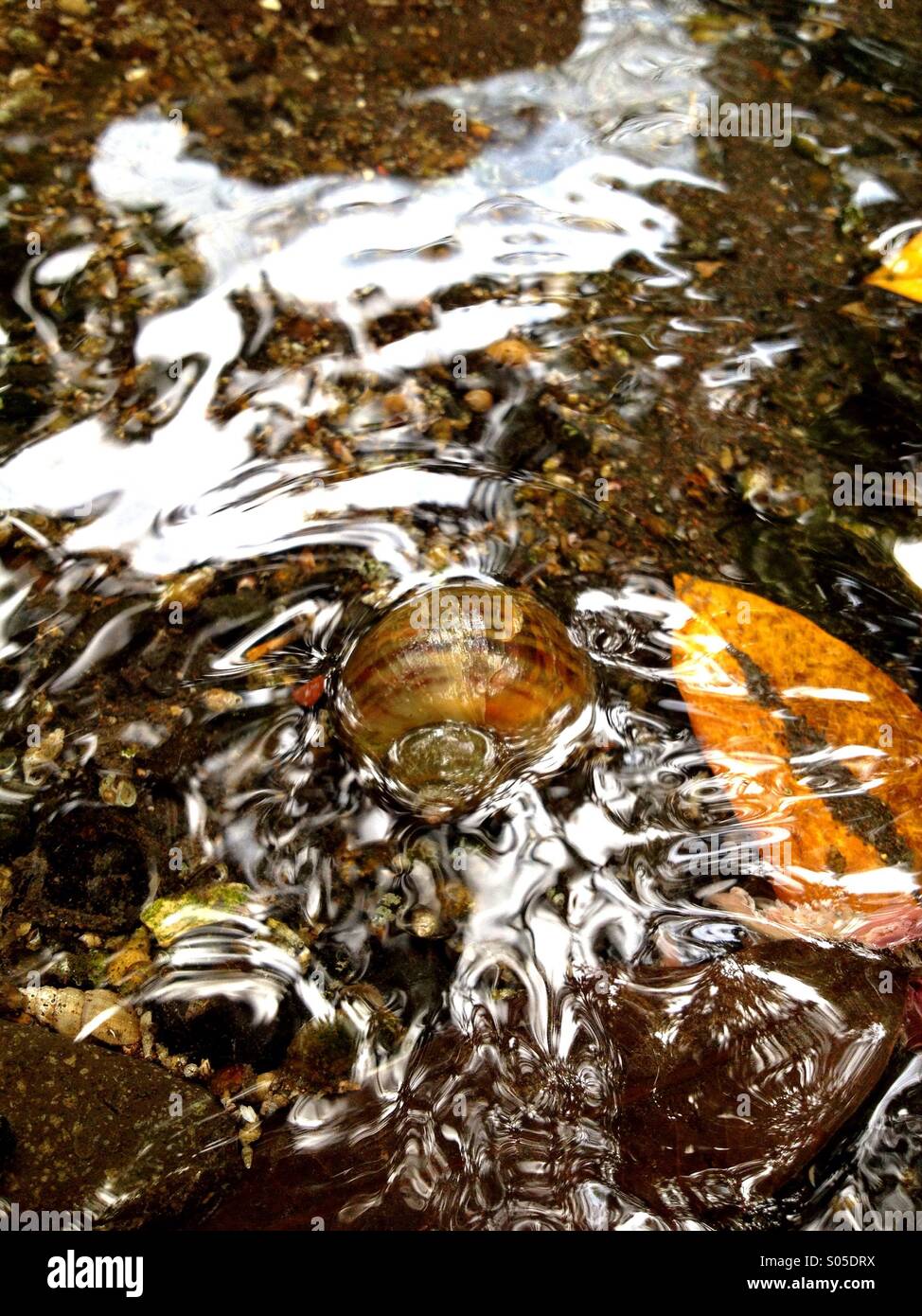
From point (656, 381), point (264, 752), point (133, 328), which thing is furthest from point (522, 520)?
point (133, 328)

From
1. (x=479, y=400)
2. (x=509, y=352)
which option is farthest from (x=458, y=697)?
(x=509, y=352)

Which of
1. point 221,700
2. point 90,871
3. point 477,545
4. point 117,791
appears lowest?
point 90,871

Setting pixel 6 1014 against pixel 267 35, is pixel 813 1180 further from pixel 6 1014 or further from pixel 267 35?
pixel 267 35

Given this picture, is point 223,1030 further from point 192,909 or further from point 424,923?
point 424,923

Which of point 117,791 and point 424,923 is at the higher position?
point 117,791

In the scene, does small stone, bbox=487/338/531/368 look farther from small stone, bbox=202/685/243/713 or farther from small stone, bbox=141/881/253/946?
small stone, bbox=141/881/253/946

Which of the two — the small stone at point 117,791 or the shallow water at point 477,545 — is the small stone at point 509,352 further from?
the small stone at point 117,791
